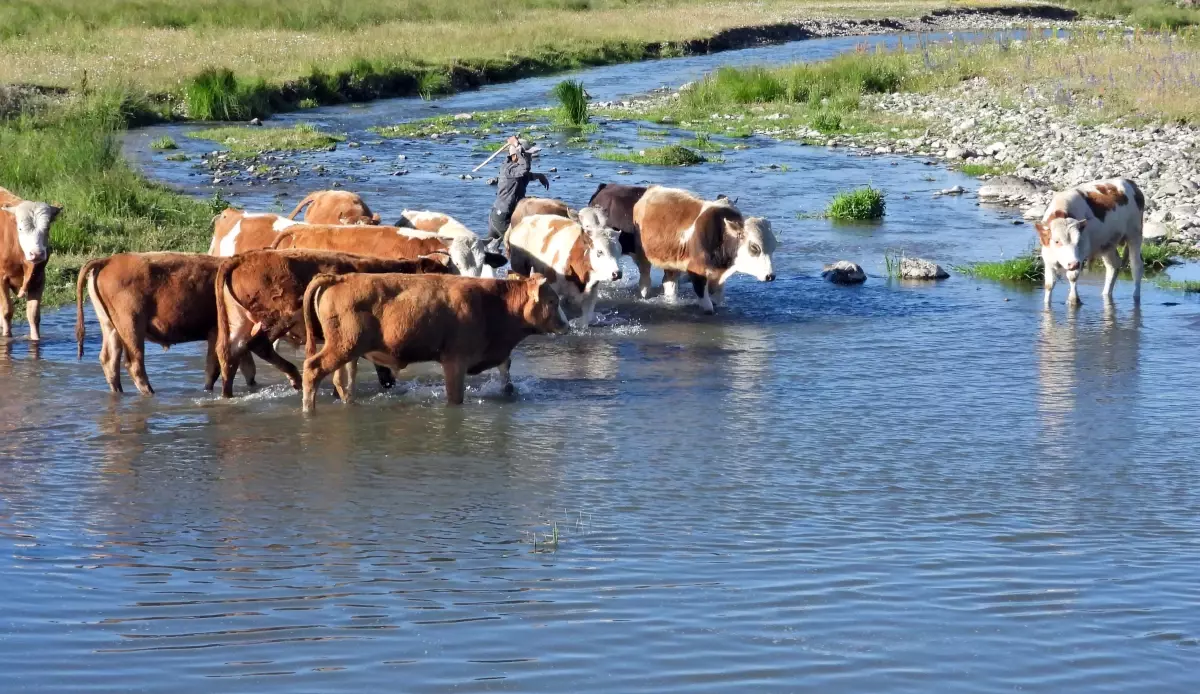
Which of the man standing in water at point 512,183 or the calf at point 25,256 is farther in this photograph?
the man standing in water at point 512,183

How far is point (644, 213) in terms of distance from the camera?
14.5 m

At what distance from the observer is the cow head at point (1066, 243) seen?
13.8 meters

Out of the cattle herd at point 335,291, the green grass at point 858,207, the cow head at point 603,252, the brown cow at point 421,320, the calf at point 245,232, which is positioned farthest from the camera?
the green grass at point 858,207

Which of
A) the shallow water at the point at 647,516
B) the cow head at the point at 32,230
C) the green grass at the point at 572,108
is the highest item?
the green grass at the point at 572,108

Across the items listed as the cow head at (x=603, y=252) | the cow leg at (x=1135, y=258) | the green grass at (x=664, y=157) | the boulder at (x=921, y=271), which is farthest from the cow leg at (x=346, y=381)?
the green grass at (x=664, y=157)

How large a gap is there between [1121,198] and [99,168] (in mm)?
11631

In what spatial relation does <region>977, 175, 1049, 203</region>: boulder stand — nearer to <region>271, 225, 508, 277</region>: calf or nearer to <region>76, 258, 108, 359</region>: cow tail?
<region>271, 225, 508, 277</region>: calf

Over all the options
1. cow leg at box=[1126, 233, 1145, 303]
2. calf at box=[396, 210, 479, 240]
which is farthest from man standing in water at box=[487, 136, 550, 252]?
cow leg at box=[1126, 233, 1145, 303]

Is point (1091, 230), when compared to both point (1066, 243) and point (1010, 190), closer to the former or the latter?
point (1066, 243)

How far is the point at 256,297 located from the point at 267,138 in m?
17.0

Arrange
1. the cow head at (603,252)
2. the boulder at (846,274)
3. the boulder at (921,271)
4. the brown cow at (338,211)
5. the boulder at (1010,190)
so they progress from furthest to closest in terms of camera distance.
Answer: the boulder at (1010,190)
the boulder at (921,271)
the boulder at (846,274)
the brown cow at (338,211)
the cow head at (603,252)

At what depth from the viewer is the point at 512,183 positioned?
14617 millimetres

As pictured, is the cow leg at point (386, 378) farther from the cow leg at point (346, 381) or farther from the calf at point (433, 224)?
the calf at point (433, 224)

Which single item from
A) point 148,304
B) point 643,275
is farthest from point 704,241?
point 148,304
